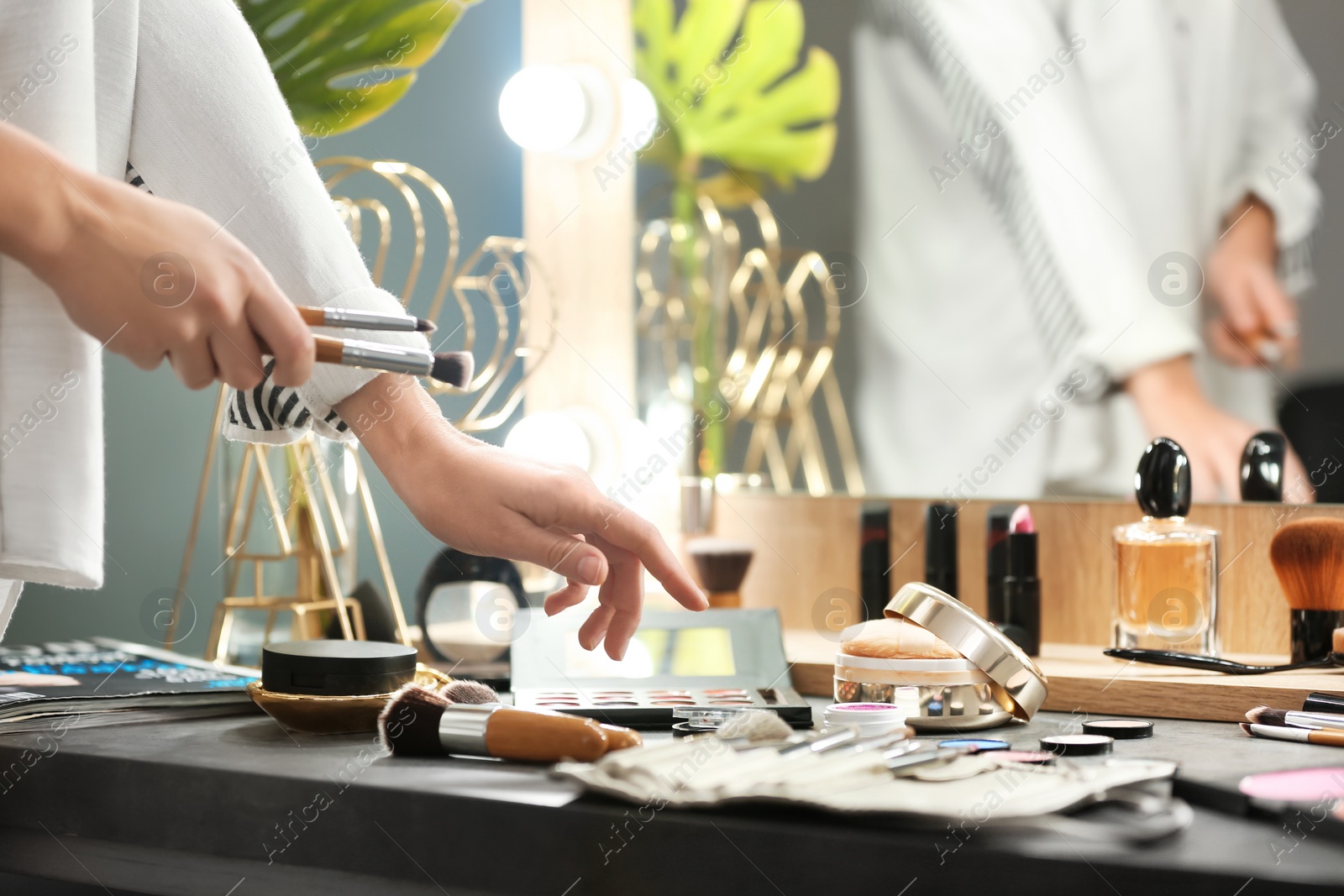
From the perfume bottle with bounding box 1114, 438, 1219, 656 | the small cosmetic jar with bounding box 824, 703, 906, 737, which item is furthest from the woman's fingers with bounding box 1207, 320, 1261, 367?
the small cosmetic jar with bounding box 824, 703, 906, 737

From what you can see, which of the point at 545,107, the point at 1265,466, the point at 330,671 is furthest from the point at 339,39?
the point at 1265,466

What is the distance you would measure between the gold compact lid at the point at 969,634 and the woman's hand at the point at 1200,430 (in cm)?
36

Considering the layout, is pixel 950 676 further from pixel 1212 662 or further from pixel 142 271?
pixel 142 271

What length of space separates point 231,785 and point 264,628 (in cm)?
53

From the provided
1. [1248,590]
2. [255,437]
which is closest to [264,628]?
[255,437]

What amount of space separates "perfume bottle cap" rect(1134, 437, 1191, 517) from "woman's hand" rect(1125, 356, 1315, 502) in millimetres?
76

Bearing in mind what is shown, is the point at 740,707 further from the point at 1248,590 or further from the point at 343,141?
the point at 343,141

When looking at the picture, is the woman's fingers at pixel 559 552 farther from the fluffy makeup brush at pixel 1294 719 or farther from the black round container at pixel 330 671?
the fluffy makeup brush at pixel 1294 719

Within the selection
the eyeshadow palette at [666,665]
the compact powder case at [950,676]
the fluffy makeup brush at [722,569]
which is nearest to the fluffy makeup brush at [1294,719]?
the compact powder case at [950,676]

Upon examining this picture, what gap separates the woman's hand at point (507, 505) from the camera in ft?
2.18

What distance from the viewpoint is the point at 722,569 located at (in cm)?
108

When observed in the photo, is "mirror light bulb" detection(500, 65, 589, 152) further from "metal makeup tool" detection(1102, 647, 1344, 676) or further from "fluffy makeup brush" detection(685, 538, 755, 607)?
"metal makeup tool" detection(1102, 647, 1344, 676)

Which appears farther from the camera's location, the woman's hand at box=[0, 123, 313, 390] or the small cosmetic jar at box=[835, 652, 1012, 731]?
the small cosmetic jar at box=[835, 652, 1012, 731]

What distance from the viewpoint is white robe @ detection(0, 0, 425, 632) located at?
575 millimetres
